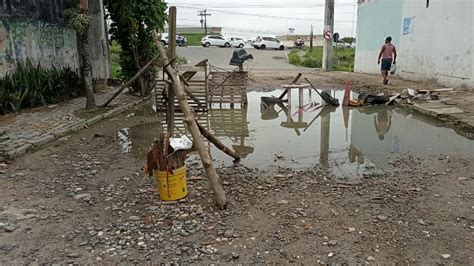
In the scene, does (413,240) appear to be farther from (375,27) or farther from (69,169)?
(375,27)

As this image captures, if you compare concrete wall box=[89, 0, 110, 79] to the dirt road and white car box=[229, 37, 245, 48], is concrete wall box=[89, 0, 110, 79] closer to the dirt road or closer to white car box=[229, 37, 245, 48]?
the dirt road

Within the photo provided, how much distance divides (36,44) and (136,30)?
2.68 metres

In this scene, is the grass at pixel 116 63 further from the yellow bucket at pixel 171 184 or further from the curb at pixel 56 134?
the yellow bucket at pixel 171 184

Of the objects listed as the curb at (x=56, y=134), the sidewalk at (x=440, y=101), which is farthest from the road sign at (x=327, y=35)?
the curb at (x=56, y=134)

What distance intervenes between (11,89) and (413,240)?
8.59 metres

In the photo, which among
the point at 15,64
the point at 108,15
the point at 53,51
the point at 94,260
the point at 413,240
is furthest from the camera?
the point at 108,15

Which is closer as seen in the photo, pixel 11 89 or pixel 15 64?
pixel 11 89

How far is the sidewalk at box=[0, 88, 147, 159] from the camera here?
580 centimetres

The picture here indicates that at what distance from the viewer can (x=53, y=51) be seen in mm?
10461

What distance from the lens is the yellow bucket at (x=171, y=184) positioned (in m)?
3.81

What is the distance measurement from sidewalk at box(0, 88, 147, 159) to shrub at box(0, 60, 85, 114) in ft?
0.89

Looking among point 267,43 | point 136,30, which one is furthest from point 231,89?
point 267,43

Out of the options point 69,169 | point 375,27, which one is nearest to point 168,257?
point 69,169

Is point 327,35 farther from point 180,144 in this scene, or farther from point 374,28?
point 180,144
